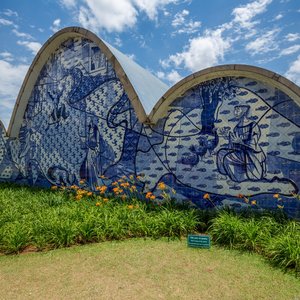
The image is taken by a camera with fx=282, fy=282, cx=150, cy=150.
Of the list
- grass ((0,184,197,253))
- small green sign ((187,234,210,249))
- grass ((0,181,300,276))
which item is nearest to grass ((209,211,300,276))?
grass ((0,181,300,276))

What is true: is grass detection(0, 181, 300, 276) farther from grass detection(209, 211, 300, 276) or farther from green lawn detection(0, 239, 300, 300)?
green lawn detection(0, 239, 300, 300)

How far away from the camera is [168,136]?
761 centimetres

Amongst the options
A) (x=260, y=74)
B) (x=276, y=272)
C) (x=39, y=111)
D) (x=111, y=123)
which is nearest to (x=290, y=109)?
(x=260, y=74)

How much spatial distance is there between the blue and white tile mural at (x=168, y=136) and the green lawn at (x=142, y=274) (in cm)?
229

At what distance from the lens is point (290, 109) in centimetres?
603

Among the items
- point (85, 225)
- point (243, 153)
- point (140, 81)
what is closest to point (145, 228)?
point (85, 225)

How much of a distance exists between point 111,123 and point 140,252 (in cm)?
490

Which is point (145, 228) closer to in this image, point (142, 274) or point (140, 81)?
point (142, 274)

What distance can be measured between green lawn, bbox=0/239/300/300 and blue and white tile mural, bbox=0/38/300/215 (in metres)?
2.29

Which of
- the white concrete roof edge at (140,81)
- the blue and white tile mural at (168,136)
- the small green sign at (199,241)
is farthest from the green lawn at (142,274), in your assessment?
the white concrete roof edge at (140,81)

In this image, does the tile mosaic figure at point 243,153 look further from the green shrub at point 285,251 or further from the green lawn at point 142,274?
the green lawn at point 142,274

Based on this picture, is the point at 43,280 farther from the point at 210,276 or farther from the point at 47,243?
the point at 210,276

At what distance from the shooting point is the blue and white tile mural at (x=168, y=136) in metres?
6.19

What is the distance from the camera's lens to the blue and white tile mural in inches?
244
